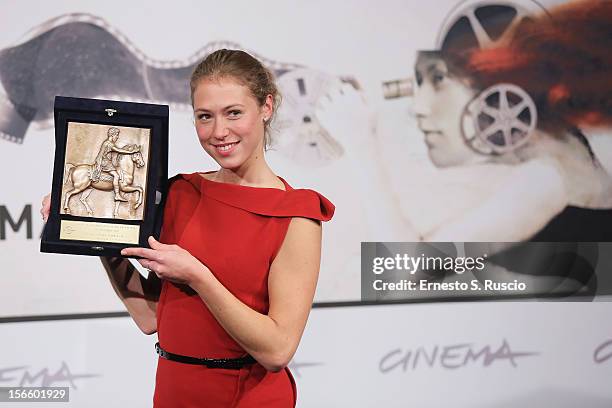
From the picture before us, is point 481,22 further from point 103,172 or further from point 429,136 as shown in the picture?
point 103,172

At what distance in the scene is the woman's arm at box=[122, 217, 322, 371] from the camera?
1.20 m

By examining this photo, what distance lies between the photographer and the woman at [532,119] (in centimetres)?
255

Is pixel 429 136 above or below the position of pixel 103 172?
above

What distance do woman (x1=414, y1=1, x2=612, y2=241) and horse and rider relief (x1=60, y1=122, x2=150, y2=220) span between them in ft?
4.56

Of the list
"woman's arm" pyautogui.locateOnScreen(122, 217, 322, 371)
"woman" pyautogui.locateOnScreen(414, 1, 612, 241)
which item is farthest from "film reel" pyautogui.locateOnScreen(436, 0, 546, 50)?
"woman's arm" pyautogui.locateOnScreen(122, 217, 322, 371)

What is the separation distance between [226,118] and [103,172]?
0.24m

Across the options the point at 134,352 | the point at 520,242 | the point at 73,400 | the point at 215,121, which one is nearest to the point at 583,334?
the point at 520,242

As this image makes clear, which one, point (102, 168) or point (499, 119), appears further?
point (499, 119)

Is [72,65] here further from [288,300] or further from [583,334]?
[583,334]

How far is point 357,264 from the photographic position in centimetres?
249

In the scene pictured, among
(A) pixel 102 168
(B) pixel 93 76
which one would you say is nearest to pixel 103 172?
(A) pixel 102 168

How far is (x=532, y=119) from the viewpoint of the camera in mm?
2592

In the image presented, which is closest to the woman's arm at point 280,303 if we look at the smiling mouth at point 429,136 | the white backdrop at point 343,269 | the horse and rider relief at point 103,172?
the horse and rider relief at point 103,172

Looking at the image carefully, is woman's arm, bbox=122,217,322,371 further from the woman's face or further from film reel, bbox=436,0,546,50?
film reel, bbox=436,0,546,50
